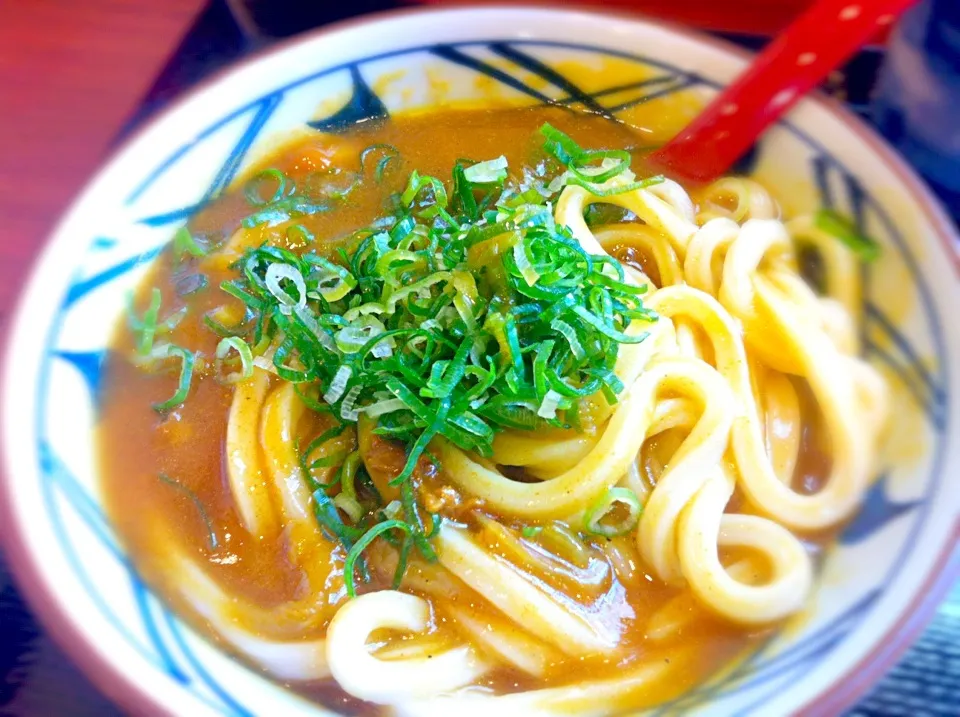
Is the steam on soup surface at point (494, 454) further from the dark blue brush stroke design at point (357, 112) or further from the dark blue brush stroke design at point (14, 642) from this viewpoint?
the dark blue brush stroke design at point (357, 112)

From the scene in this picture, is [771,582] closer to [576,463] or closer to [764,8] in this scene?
[576,463]

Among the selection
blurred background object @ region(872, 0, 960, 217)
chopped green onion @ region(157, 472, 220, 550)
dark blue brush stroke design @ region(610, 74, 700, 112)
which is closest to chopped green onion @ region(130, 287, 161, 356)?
chopped green onion @ region(157, 472, 220, 550)

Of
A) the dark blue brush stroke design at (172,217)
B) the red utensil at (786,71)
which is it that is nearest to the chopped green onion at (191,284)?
the dark blue brush stroke design at (172,217)

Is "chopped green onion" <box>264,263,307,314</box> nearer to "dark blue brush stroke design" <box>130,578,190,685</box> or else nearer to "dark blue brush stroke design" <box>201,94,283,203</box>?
"dark blue brush stroke design" <box>201,94,283,203</box>

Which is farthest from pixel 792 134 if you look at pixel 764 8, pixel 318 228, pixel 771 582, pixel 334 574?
pixel 334 574

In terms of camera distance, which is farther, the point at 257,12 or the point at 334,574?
the point at 257,12
